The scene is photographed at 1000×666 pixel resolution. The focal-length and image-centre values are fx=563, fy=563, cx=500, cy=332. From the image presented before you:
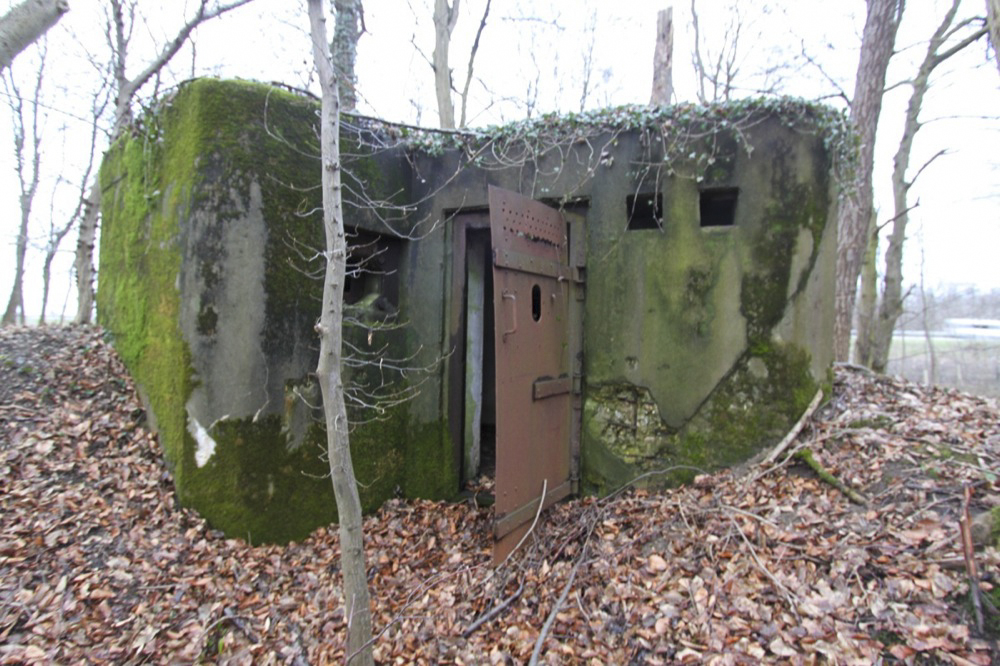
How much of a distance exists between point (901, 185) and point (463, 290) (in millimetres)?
10619

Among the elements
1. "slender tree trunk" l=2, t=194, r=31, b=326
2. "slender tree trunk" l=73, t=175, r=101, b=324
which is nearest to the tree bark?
"slender tree trunk" l=73, t=175, r=101, b=324

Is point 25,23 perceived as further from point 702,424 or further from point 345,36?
point 702,424

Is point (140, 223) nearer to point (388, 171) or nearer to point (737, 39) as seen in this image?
point (388, 171)

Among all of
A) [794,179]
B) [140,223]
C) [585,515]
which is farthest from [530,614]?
[140,223]

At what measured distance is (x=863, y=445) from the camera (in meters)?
4.56

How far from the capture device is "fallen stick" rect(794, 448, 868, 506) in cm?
407

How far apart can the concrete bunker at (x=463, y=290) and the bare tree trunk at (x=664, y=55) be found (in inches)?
148

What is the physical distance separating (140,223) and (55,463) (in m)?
2.20

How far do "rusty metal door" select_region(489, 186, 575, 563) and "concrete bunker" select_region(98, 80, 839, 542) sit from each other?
0.03 m

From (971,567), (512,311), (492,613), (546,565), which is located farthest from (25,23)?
(971,567)

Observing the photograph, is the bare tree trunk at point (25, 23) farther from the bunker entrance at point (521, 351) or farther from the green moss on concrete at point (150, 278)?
the bunker entrance at point (521, 351)

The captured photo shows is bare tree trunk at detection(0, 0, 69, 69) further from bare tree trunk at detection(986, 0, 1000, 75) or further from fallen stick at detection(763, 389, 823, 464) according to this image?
fallen stick at detection(763, 389, 823, 464)

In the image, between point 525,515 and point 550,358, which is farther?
point 550,358

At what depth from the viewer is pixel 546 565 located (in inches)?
174
